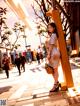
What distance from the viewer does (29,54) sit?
127 feet

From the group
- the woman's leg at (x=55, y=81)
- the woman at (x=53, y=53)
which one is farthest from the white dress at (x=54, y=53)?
the woman's leg at (x=55, y=81)

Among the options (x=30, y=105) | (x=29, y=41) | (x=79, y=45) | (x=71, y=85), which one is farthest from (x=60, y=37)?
(x=29, y=41)

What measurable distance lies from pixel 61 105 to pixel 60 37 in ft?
8.45

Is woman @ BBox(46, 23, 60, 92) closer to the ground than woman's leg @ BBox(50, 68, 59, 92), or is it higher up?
higher up

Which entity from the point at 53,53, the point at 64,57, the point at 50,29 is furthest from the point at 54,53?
the point at 50,29

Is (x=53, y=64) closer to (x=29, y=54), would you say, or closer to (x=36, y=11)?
(x=36, y=11)

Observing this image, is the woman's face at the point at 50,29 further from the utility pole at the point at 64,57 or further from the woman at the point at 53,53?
A: the utility pole at the point at 64,57

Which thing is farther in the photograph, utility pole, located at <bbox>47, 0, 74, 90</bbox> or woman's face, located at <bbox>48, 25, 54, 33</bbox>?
utility pole, located at <bbox>47, 0, 74, 90</bbox>

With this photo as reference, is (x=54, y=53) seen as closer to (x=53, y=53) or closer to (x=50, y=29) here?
(x=53, y=53)

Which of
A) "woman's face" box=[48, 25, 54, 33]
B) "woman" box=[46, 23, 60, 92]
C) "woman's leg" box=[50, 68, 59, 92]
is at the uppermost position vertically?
"woman's face" box=[48, 25, 54, 33]

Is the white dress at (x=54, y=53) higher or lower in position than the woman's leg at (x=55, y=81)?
higher

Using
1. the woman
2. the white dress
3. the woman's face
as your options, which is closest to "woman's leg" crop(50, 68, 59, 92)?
the woman

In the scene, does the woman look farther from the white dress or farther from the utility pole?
the utility pole

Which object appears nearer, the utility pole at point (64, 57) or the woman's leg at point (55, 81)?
the woman's leg at point (55, 81)
